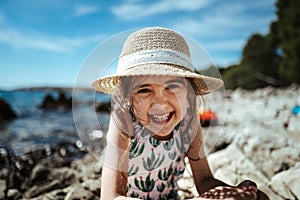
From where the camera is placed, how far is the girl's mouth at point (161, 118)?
4.89ft

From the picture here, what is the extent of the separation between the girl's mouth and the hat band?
25 cm

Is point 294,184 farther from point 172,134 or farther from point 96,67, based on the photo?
point 96,67

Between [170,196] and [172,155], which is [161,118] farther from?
[170,196]

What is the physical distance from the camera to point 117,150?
5.07 feet

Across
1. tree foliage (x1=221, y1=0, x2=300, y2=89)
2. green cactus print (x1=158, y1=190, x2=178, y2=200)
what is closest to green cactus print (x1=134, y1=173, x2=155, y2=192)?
green cactus print (x1=158, y1=190, x2=178, y2=200)

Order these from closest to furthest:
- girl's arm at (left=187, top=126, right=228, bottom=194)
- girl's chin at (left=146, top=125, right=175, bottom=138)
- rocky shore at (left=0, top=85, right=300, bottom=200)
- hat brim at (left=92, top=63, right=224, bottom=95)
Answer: hat brim at (left=92, top=63, right=224, bottom=95) < girl's chin at (left=146, top=125, right=175, bottom=138) < girl's arm at (left=187, top=126, right=228, bottom=194) < rocky shore at (left=0, top=85, right=300, bottom=200)

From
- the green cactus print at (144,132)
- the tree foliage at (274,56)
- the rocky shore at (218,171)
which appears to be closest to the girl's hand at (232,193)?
the rocky shore at (218,171)

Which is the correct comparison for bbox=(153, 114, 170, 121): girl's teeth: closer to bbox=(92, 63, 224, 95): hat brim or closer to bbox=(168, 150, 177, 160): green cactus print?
bbox=(92, 63, 224, 95): hat brim

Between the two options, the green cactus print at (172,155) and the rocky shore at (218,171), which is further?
the rocky shore at (218,171)

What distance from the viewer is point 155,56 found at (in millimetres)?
1437

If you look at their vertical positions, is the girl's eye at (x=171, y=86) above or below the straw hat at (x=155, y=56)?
below

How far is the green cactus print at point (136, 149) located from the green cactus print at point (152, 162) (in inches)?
2.4

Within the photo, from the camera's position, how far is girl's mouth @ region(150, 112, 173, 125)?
1.49 meters

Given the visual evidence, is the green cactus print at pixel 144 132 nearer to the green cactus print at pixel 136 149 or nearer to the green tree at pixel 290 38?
the green cactus print at pixel 136 149
